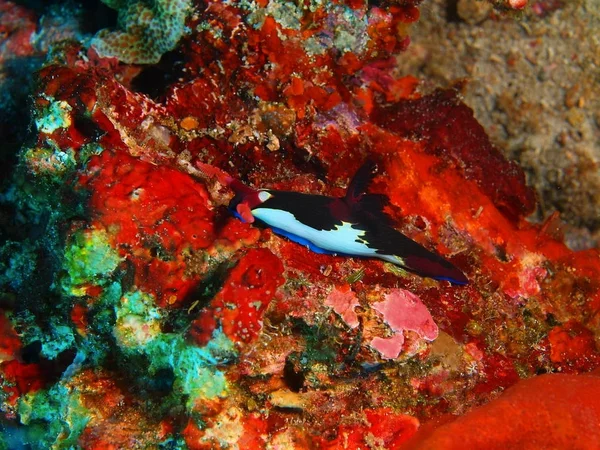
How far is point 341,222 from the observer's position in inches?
121

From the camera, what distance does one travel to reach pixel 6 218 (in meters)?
4.01

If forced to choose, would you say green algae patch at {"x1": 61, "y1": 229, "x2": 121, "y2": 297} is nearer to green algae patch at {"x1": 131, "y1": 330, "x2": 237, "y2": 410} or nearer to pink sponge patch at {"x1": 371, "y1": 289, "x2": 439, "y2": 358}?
green algae patch at {"x1": 131, "y1": 330, "x2": 237, "y2": 410}

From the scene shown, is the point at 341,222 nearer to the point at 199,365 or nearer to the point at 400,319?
the point at 400,319

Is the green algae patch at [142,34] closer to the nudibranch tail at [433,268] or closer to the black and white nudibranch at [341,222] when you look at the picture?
the black and white nudibranch at [341,222]

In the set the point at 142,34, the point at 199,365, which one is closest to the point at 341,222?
the point at 199,365

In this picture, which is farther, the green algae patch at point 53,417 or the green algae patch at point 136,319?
the green algae patch at point 53,417

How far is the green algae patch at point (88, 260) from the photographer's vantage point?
2566 mm

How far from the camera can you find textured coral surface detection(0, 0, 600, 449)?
8.48 ft

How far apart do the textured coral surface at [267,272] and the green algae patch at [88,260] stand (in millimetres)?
13

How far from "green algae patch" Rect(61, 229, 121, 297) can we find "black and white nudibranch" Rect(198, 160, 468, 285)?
2.54ft

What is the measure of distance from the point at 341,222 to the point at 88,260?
5.19ft

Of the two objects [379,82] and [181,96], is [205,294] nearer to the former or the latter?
[181,96]

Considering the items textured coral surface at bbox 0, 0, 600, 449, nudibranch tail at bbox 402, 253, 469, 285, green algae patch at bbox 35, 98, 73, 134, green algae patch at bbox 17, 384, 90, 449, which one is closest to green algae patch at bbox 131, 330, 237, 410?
textured coral surface at bbox 0, 0, 600, 449

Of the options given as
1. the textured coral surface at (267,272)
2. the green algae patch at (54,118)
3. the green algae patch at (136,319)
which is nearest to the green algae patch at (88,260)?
the textured coral surface at (267,272)
